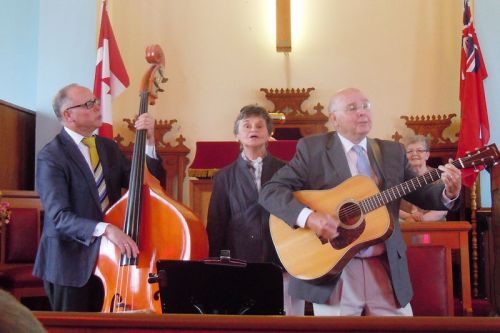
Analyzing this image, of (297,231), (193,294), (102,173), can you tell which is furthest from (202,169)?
(193,294)

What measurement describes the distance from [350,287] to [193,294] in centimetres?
70

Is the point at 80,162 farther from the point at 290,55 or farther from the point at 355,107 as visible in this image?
the point at 290,55

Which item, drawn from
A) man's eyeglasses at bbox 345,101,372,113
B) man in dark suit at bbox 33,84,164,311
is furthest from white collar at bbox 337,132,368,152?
man in dark suit at bbox 33,84,164,311

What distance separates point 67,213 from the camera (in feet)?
8.58

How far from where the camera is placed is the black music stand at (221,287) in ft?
6.89

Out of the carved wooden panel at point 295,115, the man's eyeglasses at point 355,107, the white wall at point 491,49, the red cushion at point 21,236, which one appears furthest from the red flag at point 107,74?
the white wall at point 491,49

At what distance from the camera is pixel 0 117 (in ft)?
16.6

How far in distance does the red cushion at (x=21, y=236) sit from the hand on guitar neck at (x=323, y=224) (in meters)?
2.81

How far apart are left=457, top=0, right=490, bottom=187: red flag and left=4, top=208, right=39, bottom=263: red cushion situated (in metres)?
3.60

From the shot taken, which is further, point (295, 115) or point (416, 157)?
point (295, 115)

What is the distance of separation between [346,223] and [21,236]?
2922 millimetres

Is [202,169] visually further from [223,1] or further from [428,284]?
[223,1]

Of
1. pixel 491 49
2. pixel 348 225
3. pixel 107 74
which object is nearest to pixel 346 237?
pixel 348 225

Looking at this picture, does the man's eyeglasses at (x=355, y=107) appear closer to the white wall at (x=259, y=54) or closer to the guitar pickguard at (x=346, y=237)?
the guitar pickguard at (x=346, y=237)
